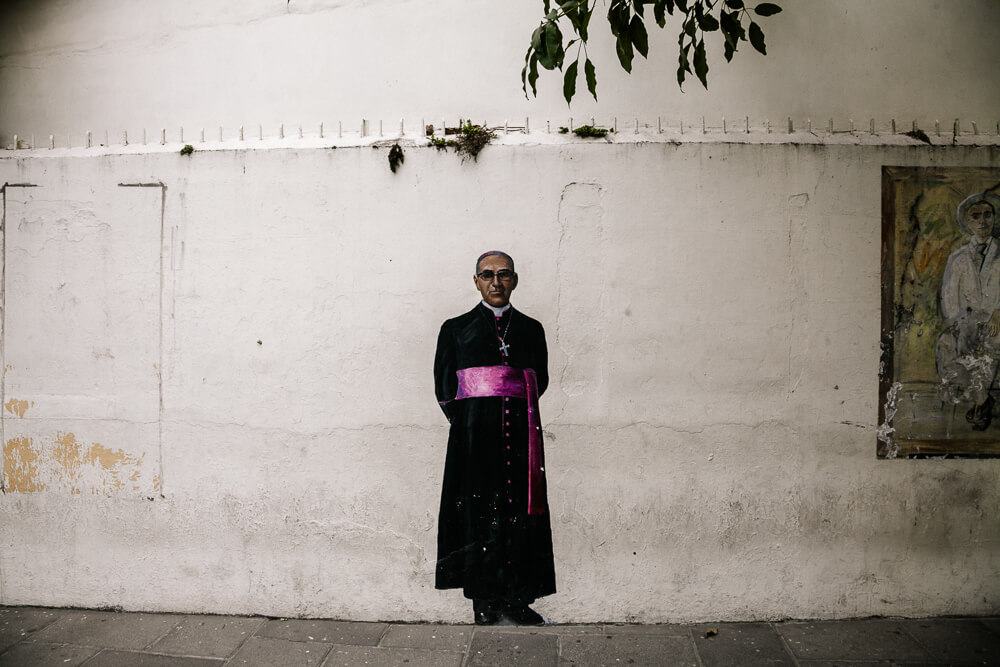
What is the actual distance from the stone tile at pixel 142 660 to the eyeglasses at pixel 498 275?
8.83 feet

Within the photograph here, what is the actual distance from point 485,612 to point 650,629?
3.35 feet

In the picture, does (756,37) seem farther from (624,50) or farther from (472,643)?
(472,643)

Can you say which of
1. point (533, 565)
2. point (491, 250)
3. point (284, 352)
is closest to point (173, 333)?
point (284, 352)

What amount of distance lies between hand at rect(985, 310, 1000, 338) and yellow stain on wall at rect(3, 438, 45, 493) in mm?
6208

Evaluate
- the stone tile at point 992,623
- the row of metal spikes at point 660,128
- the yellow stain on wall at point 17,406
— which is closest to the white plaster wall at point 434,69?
the row of metal spikes at point 660,128

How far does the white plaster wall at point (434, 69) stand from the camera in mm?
3930

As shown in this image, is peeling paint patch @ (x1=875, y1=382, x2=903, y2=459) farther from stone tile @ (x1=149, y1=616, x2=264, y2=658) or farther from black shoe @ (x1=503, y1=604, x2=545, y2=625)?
stone tile @ (x1=149, y1=616, x2=264, y2=658)

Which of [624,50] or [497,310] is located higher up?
[624,50]

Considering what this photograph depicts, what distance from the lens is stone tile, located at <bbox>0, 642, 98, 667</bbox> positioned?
11.5 ft

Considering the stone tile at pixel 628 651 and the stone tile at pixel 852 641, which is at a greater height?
the stone tile at pixel 852 641

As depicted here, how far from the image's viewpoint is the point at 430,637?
3764 mm

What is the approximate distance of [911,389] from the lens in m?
3.89

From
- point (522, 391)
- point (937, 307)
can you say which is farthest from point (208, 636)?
point (937, 307)

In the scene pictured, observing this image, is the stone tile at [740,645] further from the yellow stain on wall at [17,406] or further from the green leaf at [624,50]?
the yellow stain on wall at [17,406]
